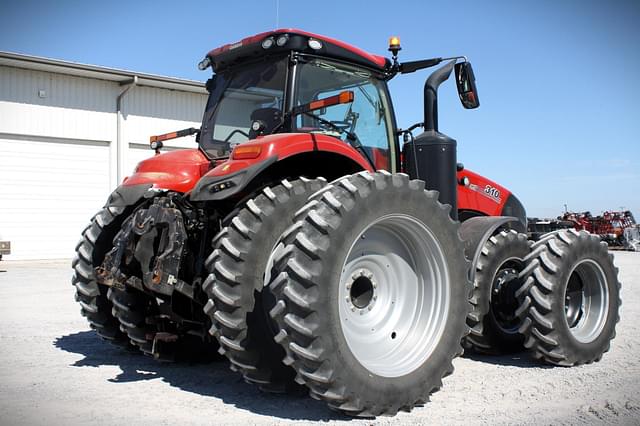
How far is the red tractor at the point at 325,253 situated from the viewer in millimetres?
3777

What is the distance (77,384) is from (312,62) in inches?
119

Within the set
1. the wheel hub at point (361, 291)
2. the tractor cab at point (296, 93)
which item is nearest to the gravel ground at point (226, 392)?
the wheel hub at point (361, 291)

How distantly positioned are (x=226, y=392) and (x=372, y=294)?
1256mm

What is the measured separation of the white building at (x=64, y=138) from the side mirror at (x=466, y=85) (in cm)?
1448

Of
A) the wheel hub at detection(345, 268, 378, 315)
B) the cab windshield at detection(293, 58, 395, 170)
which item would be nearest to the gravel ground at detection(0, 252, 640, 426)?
the wheel hub at detection(345, 268, 378, 315)

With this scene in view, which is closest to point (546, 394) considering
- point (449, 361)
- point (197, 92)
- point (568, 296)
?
point (449, 361)

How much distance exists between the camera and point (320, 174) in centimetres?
481

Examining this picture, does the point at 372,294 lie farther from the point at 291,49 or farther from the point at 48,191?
the point at 48,191

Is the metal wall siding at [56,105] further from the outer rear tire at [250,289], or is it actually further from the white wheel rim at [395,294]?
the white wheel rim at [395,294]

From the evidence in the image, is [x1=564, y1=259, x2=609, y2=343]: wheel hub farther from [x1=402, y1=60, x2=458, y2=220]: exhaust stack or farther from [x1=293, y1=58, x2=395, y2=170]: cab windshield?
[x1=293, y1=58, x2=395, y2=170]: cab windshield

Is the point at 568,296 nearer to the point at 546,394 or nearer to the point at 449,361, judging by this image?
the point at 546,394

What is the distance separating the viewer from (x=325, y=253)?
12.1 ft

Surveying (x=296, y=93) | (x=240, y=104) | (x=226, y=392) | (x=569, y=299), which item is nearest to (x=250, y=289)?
(x=226, y=392)

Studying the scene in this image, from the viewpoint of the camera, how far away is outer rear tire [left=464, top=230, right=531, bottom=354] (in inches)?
219
